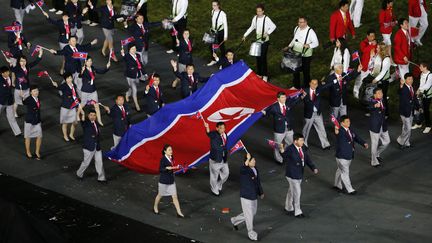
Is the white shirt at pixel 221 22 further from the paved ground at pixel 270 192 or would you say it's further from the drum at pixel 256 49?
the paved ground at pixel 270 192

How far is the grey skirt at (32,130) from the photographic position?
26.0 m

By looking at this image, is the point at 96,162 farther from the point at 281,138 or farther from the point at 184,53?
the point at 184,53

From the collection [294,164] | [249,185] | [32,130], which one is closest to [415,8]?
[294,164]

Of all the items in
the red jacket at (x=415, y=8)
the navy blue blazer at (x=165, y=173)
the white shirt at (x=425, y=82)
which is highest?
the red jacket at (x=415, y=8)

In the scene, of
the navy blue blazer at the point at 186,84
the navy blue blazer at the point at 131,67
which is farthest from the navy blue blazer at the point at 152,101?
the navy blue blazer at the point at 131,67

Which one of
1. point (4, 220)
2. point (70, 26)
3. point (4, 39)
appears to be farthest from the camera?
point (4, 39)

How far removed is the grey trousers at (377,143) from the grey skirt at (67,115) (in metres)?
7.87

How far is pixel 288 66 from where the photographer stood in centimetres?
2914

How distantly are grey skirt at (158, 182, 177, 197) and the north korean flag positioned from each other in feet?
4.50

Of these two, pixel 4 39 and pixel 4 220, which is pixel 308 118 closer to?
pixel 4 220

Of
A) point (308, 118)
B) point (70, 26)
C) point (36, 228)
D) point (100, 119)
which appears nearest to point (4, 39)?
point (70, 26)

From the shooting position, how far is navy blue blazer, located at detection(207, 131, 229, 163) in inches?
944

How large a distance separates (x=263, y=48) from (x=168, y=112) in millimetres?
5948

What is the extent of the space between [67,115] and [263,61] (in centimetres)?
666
